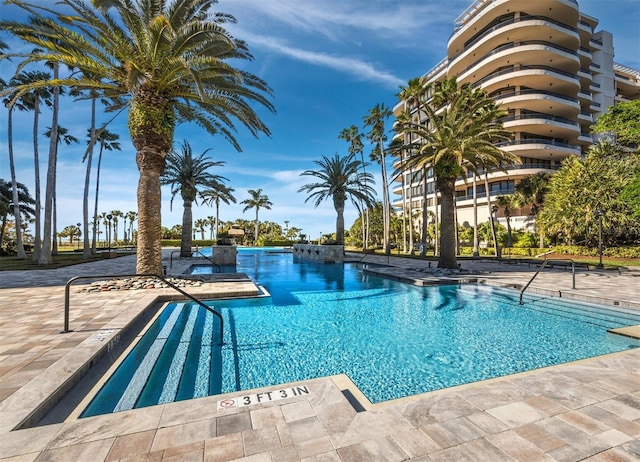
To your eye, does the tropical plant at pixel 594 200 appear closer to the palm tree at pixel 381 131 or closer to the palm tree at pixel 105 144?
the palm tree at pixel 381 131

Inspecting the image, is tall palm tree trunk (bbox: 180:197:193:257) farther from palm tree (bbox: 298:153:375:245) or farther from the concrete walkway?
the concrete walkway

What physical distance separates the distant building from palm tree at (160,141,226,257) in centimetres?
2495

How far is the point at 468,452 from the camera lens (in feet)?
Result: 8.16

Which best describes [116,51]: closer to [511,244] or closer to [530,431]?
[530,431]

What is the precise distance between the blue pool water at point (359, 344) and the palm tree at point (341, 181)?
17.3m

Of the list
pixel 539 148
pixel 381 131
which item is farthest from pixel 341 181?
pixel 539 148

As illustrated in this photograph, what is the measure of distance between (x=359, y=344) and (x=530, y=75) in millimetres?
47150

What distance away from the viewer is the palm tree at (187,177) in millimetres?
23188

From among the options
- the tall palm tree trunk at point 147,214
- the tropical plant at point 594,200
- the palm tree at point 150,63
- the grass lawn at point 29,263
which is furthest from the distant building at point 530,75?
the grass lawn at point 29,263

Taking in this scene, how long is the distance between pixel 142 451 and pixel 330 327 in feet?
17.7

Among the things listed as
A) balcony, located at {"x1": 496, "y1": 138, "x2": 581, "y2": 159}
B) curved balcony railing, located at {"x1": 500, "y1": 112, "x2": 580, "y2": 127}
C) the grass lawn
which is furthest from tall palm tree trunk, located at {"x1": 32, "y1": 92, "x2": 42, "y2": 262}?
curved balcony railing, located at {"x1": 500, "y1": 112, "x2": 580, "y2": 127}

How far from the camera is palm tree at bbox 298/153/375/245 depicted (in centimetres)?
2638

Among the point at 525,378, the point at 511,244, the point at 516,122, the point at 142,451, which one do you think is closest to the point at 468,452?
the point at 525,378

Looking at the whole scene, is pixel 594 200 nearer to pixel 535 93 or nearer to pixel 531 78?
pixel 535 93
